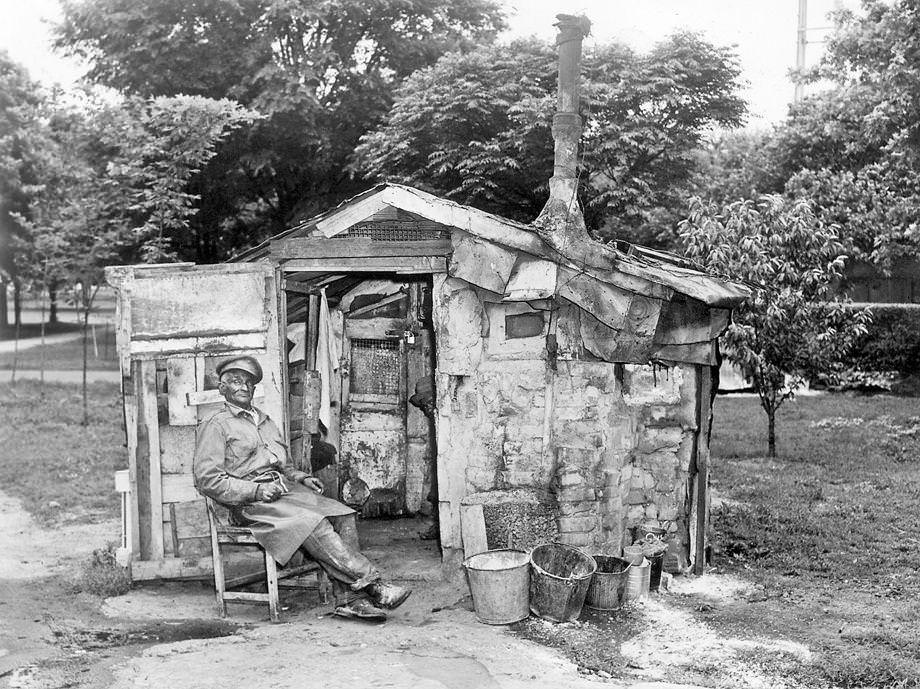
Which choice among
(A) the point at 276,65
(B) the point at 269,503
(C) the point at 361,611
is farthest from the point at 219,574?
(A) the point at 276,65

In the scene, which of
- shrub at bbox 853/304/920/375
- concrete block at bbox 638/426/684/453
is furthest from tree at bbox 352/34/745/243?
concrete block at bbox 638/426/684/453

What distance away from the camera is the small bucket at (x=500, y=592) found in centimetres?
728

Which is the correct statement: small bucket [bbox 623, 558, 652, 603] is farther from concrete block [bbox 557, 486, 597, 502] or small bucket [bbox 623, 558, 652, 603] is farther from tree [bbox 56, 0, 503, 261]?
tree [bbox 56, 0, 503, 261]

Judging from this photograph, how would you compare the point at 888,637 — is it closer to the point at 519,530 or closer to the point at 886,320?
the point at 519,530

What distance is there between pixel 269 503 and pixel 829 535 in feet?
20.9

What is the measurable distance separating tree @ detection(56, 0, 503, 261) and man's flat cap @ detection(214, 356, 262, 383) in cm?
1347

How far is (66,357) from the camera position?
93.6 feet

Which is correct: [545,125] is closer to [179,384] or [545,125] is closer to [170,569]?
[179,384]

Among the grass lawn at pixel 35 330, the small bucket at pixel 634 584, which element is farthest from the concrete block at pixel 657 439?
the grass lawn at pixel 35 330

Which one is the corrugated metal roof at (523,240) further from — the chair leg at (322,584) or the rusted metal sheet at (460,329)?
the chair leg at (322,584)

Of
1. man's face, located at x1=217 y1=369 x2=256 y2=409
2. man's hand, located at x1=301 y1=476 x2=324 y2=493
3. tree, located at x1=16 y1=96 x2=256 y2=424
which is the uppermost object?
tree, located at x1=16 y1=96 x2=256 y2=424

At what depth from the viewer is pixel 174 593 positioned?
8.18 m

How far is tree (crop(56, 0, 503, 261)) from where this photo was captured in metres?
21.2

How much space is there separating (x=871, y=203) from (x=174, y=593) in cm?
1705
